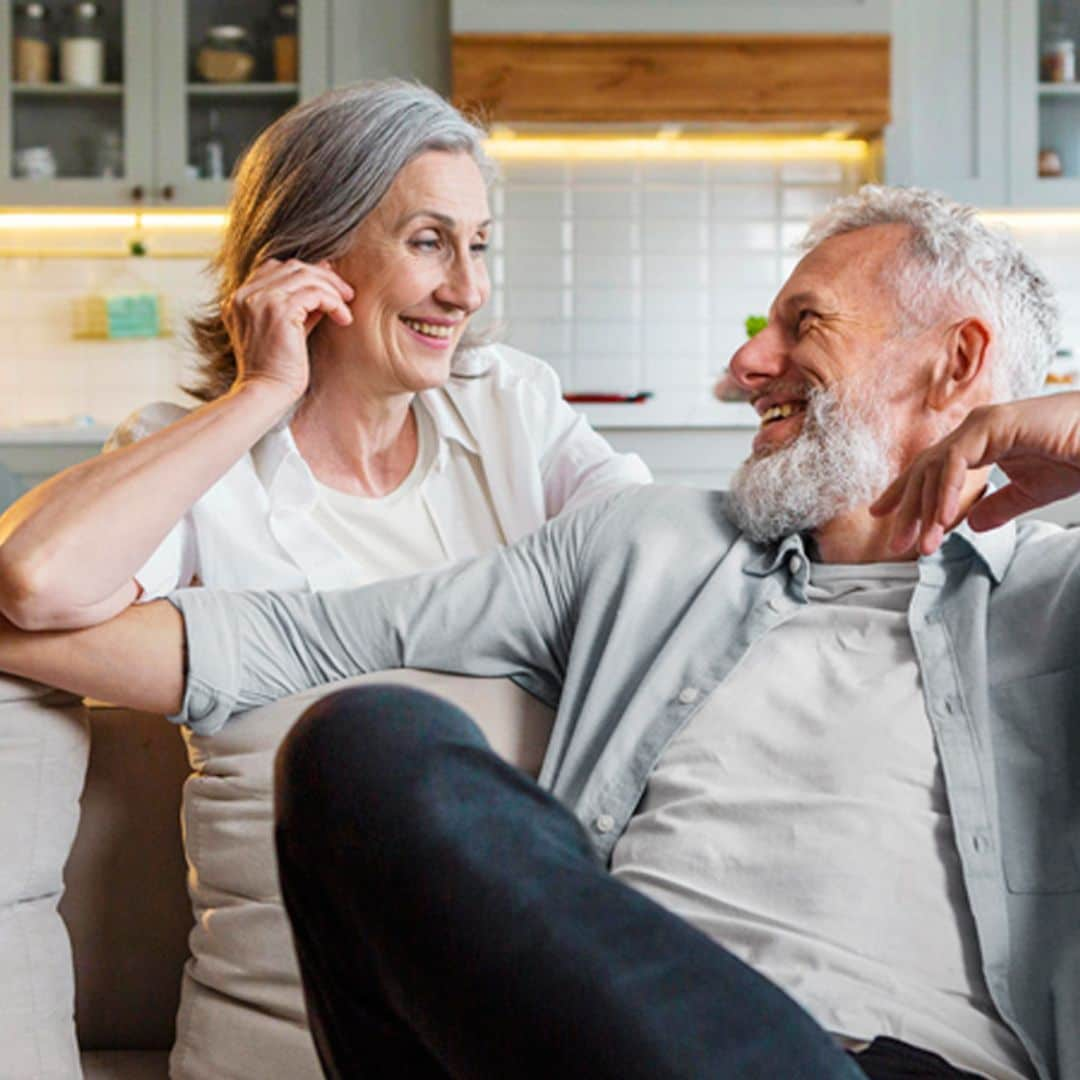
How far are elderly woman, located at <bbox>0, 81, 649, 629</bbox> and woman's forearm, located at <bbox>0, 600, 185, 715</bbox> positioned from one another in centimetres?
26

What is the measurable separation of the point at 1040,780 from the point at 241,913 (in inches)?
28.6

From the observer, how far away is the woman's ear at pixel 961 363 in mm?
1686

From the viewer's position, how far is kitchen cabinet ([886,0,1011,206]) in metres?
5.24

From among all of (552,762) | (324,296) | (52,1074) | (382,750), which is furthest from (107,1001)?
(382,750)

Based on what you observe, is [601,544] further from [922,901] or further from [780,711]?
[922,901]

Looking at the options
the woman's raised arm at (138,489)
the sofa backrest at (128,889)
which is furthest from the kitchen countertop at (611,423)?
the sofa backrest at (128,889)

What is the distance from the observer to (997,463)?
144cm

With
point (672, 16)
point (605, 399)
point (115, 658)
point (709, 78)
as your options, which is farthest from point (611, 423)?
point (115, 658)

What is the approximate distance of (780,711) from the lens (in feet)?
4.97

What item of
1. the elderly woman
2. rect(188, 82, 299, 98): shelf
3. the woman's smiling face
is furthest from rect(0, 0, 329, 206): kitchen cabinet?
the woman's smiling face

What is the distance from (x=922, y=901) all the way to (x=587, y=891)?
0.67 metres

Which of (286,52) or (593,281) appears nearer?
(286,52)

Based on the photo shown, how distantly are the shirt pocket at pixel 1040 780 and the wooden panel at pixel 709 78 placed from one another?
372cm

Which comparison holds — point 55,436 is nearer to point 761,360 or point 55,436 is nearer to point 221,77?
point 221,77
